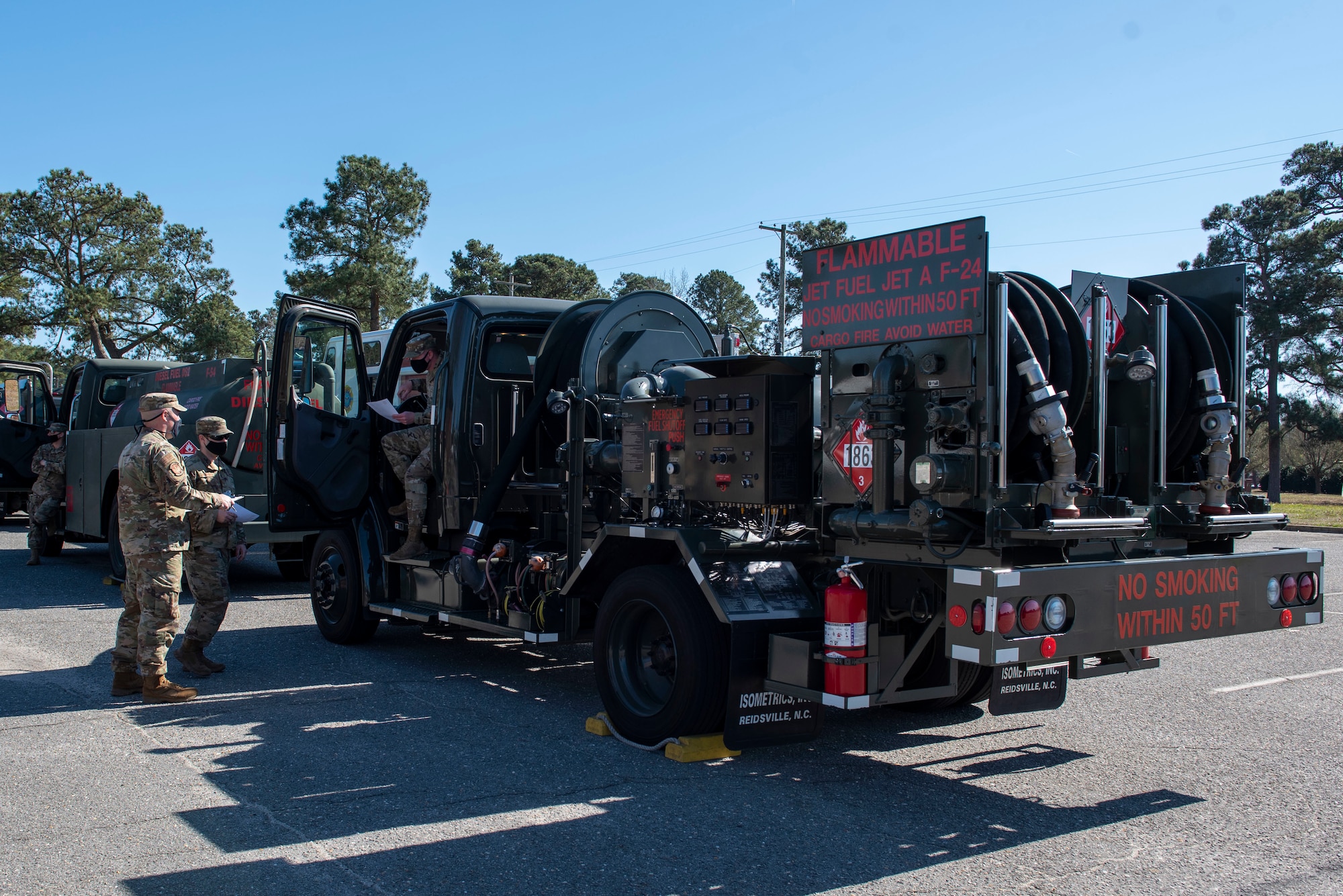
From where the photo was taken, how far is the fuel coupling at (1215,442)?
16.6ft

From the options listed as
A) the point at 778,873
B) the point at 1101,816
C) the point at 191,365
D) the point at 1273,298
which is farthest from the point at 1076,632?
the point at 1273,298

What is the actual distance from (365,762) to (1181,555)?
13.6 ft

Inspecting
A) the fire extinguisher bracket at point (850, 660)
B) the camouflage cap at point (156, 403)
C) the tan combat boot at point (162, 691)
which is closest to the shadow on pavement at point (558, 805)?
the tan combat boot at point (162, 691)

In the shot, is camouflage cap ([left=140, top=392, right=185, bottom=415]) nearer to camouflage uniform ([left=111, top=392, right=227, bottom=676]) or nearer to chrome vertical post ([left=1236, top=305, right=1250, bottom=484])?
camouflage uniform ([left=111, top=392, right=227, bottom=676])

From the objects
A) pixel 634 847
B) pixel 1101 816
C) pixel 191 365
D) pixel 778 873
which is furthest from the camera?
pixel 191 365

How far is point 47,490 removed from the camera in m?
14.7

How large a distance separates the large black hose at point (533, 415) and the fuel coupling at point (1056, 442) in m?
3.50

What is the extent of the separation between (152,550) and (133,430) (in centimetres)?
643

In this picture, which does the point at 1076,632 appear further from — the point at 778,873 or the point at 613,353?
the point at 613,353

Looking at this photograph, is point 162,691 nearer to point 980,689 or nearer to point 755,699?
point 755,699

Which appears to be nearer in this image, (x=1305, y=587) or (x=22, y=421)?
(x=1305, y=587)

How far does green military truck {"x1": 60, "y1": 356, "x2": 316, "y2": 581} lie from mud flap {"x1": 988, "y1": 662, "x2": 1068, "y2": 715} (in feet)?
28.6

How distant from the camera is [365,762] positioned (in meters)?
5.29

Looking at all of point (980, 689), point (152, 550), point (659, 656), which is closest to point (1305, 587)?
point (980, 689)
